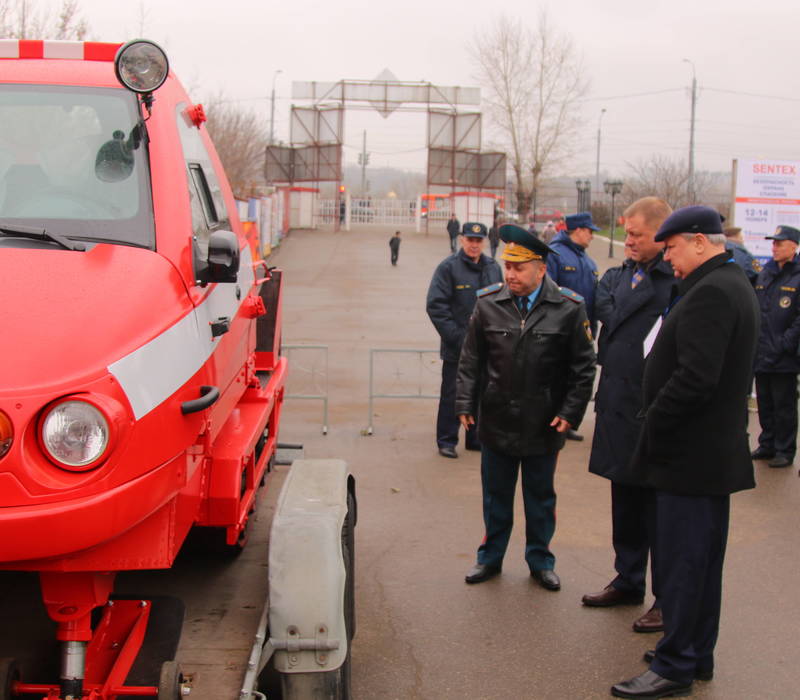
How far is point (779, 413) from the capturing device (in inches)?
352

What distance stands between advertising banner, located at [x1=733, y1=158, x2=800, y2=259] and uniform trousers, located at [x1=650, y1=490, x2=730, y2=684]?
10499 mm

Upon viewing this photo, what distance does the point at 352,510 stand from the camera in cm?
475

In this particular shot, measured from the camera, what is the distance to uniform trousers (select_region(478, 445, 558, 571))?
5734 millimetres

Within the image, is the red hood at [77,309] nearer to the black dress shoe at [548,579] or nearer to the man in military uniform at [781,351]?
the black dress shoe at [548,579]

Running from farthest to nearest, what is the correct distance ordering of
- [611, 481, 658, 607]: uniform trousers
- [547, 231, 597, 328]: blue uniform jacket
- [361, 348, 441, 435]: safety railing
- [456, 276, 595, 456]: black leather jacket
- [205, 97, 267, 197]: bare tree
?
1. [205, 97, 267, 197]: bare tree
2. [361, 348, 441, 435]: safety railing
3. [547, 231, 597, 328]: blue uniform jacket
4. [456, 276, 595, 456]: black leather jacket
5. [611, 481, 658, 607]: uniform trousers

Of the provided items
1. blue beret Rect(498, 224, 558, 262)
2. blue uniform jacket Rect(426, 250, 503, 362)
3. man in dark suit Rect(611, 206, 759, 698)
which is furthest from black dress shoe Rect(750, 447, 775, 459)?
man in dark suit Rect(611, 206, 759, 698)

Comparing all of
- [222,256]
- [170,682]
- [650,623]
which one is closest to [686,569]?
[650,623]

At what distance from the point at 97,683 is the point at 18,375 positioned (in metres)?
1.18

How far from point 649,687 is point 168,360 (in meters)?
2.78

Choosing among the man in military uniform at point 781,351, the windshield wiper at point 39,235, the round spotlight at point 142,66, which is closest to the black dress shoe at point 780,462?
the man in military uniform at point 781,351

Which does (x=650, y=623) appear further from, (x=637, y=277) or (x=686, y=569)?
(x=637, y=277)

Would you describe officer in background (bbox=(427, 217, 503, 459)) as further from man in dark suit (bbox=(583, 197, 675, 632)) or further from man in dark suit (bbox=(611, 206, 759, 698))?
man in dark suit (bbox=(611, 206, 759, 698))

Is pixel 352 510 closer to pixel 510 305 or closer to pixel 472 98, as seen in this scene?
pixel 510 305

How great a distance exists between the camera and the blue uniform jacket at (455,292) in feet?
29.0
